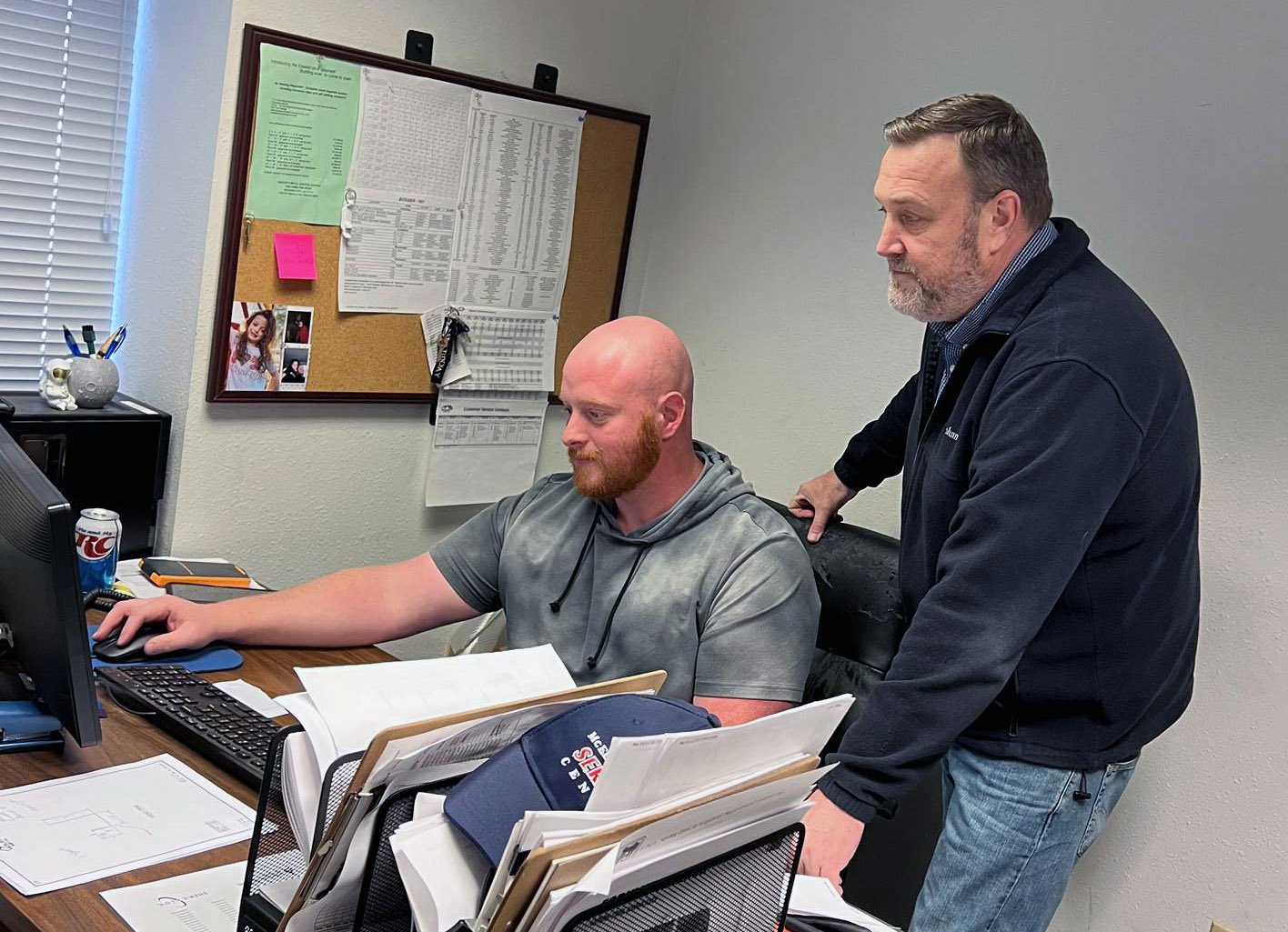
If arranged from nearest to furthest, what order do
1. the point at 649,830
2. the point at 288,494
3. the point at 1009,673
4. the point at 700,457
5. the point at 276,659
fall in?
the point at 649,830 < the point at 1009,673 < the point at 276,659 < the point at 700,457 < the point at 288,494

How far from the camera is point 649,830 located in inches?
33.0

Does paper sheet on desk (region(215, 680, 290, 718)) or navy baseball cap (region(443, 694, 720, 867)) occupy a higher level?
navy baseball cap (region(443, 694, 720, 867))

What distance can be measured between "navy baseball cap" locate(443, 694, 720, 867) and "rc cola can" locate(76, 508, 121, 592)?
53.3 inches

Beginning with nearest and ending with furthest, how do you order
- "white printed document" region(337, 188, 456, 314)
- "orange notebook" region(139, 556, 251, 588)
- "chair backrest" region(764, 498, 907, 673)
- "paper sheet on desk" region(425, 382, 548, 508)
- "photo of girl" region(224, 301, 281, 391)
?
"chair backrest" region(764, 498, 907, 673)
"orange notebook" region(139, 556, 251, 588)
"photo of girl" region(224, 301, 281, 391)
"white printed document" region(337, 188, 456, 314)
"paper sheet on desk" region(425, 382, 548, 508)

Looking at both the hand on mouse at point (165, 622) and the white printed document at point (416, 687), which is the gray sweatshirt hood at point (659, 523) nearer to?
the hand on mouse at point (165, 622)

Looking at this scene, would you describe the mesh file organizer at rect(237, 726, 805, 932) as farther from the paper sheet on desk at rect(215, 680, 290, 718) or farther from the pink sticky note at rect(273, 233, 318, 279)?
the pink sticky note at rect(273, 233, 318, 279)

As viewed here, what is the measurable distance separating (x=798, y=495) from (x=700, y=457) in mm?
218

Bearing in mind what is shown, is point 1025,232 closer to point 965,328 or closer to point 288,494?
point 965,328

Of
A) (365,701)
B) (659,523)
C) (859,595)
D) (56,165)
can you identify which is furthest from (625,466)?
(56,165)

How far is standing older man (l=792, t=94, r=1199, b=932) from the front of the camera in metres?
1.48

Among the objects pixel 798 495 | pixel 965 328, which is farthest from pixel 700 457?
pixel 965 328

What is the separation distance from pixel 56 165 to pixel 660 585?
5.15ft

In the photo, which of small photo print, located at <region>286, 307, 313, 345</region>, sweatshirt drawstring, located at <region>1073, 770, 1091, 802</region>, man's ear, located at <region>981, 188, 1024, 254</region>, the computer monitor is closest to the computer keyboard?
the computer monitor

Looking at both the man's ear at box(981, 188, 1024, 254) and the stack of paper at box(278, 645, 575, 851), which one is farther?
the man's ear at box(981, 188, 1024, 254)
